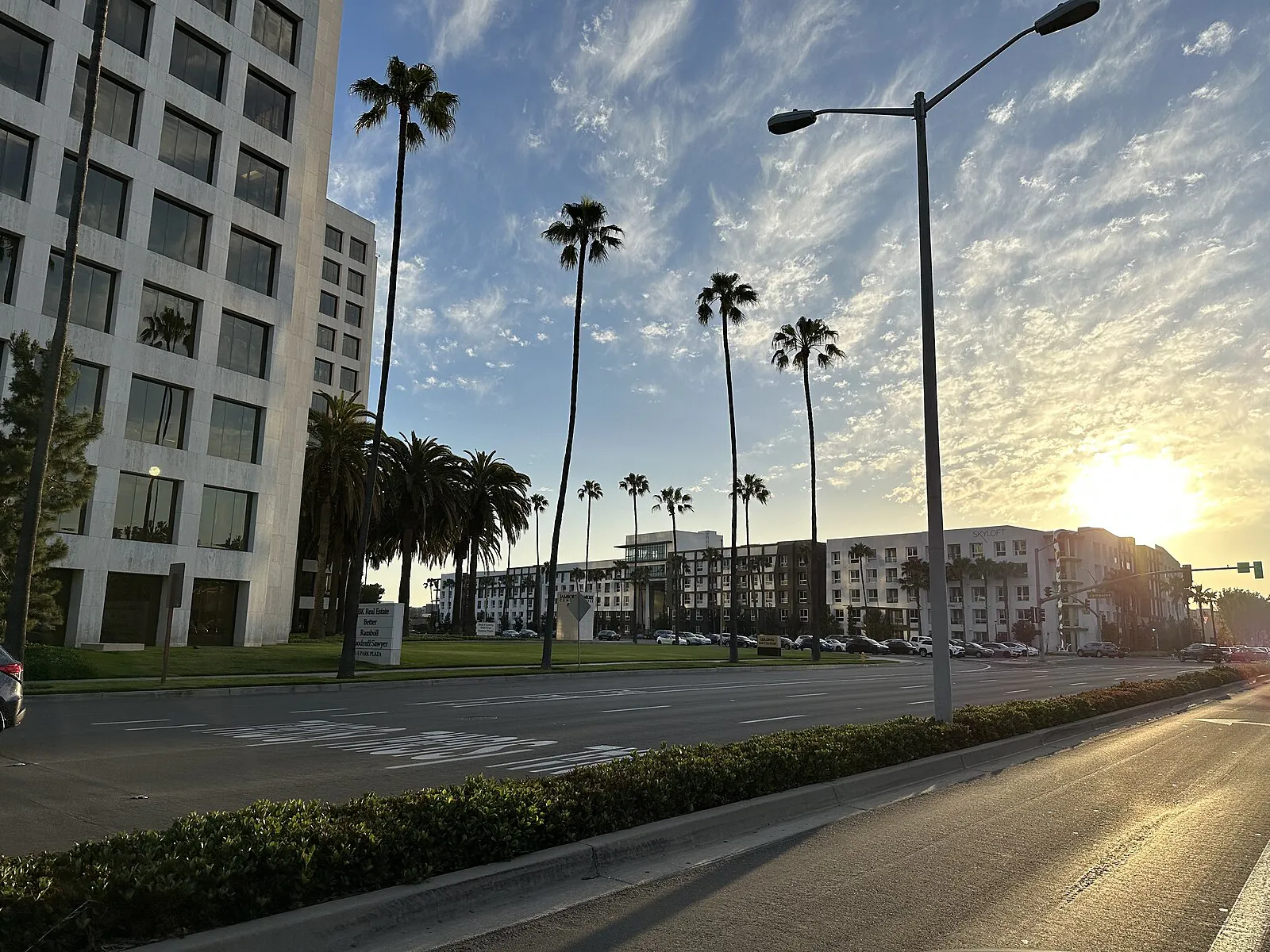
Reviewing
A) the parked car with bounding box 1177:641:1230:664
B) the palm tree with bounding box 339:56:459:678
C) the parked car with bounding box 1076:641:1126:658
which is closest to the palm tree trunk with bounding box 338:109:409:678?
the palm tree with bounding box 339:56:459:678

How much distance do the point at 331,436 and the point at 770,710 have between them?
36190 millimetres

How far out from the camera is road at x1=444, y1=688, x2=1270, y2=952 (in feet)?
16.2

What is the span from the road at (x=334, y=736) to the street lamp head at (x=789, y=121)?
9.17m

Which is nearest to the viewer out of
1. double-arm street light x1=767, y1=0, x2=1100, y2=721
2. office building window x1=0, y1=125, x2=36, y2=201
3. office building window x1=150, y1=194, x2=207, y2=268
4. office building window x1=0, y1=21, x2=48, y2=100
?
double-arm street light x1=767, y1=0, x2=1100, y2=721

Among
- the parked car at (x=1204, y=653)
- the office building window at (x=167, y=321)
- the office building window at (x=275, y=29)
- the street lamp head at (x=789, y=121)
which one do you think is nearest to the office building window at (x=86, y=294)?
the office building window at (x=167, y=321)

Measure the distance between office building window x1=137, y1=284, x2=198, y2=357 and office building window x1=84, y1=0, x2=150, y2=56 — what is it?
9323mm

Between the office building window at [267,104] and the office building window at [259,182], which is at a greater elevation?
the office building window at [267,104]

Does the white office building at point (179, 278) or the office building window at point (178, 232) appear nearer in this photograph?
the white office building at point (179, 278)

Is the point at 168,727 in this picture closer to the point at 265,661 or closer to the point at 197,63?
the point at 265,661

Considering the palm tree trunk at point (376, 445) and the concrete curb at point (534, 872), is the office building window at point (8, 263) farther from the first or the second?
the concrete curb at point (534, 872)

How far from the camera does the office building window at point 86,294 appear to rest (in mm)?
31578

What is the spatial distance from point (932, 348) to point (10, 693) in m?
12.9

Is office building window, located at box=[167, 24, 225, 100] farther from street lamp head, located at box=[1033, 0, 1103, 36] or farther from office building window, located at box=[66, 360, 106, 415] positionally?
street lamp head, located at box=[1033, 0, 1103, 36]

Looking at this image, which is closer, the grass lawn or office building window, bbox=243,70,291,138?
the grass lawn
